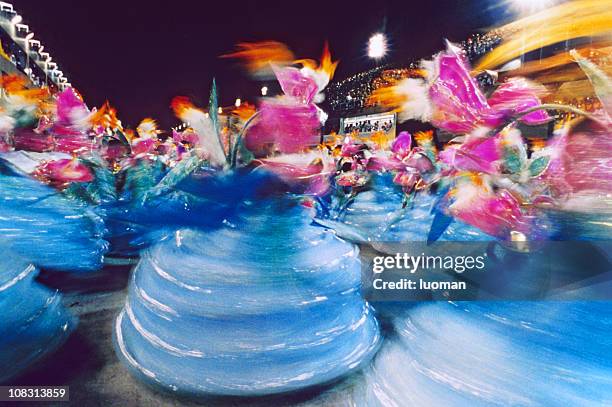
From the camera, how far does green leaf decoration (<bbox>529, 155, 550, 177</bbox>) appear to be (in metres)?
1.35

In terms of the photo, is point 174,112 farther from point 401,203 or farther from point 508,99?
point 508,99

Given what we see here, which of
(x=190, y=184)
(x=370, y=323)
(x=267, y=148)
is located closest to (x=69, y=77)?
(x=190, y=184)

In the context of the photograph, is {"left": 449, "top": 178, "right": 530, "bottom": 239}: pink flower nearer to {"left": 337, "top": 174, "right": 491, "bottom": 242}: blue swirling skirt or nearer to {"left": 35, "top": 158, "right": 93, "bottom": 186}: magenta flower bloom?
{"left": 337, "top": 174, "right": 491, "bottom": 242}: blue swirling skirt

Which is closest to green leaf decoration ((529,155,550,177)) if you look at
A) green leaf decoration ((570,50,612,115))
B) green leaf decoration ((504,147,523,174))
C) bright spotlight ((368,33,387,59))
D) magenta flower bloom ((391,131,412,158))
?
green leaf decoration ((504,147,523,174))

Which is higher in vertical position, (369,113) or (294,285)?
(369,113)

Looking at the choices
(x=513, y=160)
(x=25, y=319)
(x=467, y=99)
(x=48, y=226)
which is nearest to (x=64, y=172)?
(x=48, y=226)

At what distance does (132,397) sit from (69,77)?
1.21 m

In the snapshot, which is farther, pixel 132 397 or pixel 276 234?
pixel 276 234

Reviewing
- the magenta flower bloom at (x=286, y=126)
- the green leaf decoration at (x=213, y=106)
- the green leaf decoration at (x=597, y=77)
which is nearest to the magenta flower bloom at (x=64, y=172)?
the green leaf decoration at (x=213, y=106)

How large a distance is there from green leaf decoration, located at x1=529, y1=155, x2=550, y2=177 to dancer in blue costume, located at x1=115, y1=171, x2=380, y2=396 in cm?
73

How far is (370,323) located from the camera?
4.61 feet

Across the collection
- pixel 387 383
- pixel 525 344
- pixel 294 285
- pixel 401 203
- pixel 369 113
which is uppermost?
pixel 369 113

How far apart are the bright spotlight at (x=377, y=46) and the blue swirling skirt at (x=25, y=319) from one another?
1.50m

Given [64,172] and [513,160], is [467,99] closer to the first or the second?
[513,160]
